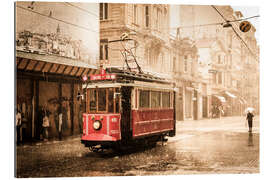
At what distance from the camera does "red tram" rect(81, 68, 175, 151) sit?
8.98 m

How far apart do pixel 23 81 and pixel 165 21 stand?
4311mm

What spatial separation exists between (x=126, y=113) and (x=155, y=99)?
140cm

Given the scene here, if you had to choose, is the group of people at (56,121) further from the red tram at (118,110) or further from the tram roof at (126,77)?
the tram roof at (126,77)

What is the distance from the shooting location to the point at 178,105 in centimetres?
1180

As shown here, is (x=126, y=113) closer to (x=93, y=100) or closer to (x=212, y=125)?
(x=93, y=100)

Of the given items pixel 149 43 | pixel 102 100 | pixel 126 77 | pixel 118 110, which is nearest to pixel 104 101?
pixel 102 100

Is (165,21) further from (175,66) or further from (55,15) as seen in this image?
(55,15)

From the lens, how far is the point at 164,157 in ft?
30.9

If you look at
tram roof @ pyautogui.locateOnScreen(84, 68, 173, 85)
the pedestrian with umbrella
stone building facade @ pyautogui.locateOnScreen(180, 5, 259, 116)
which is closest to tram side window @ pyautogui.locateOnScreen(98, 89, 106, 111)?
tram roof @ pyautogui.locateOnScreen(84, 68, 173, 85)

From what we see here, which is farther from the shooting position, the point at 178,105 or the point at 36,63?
the point at 178,105

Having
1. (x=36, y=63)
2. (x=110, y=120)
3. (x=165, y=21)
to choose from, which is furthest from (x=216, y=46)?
(x=36, y=63)

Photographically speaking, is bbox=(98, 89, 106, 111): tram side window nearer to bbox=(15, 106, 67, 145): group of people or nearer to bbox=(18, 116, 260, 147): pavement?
bbox=(18, 116, 260, 147): pavement
